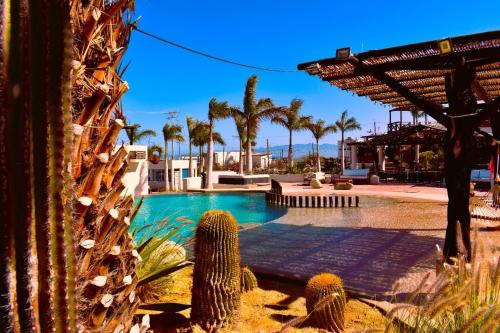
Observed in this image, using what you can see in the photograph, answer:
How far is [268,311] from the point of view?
15.9ft

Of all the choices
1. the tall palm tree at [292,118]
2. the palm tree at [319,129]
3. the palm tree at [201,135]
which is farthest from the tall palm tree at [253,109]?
the palm tree at [319,129]

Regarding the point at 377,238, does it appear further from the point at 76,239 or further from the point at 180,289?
the point at 76,239

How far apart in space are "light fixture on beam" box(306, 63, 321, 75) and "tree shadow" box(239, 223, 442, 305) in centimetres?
390

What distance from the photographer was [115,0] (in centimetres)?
165

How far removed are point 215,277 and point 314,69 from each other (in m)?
5.16

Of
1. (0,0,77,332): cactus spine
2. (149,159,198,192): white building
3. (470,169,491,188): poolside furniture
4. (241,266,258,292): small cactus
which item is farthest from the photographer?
(149,159,198,192): white building

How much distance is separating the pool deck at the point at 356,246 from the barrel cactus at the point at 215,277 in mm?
1709

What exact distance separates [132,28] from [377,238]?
9015 millimetres

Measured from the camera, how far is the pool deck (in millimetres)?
6291

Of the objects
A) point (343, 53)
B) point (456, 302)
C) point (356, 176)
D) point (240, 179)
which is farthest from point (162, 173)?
point (456, 302)

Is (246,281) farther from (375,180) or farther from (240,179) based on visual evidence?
(375,180)

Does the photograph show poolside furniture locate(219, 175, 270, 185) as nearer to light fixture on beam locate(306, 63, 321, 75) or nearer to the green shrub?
light fixture on beam locate(306, 63, 321, 75)

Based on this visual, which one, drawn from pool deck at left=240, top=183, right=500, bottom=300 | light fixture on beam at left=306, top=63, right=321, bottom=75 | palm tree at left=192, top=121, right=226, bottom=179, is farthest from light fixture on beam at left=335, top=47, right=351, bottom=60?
palm tree at left=192, top=121, right=226, bottom=179

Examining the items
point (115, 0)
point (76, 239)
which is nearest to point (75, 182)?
point (76, 239)
